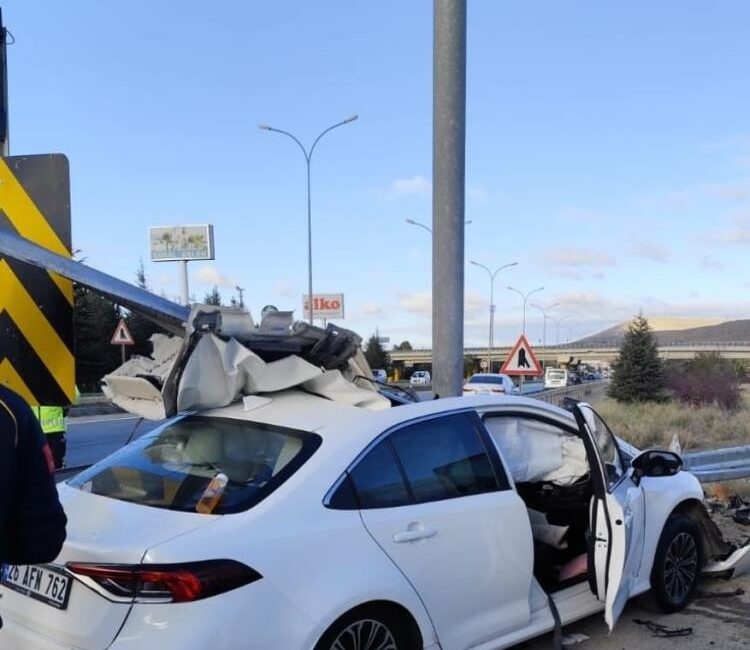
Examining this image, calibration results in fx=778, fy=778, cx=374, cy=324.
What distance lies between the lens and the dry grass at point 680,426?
16.3 m

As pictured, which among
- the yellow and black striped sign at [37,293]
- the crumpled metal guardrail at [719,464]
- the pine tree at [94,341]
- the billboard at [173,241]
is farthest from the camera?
the pine tree at [94,341]

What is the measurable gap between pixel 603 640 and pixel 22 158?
4020mm

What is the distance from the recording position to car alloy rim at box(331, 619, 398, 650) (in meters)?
3.12

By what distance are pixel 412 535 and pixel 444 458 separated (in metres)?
0.51

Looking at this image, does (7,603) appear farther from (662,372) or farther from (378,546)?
(662,372)

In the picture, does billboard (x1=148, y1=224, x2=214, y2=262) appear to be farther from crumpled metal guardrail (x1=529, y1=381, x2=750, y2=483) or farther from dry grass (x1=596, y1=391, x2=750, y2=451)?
crumpled metal guardrail (x1=529, y1=381, x2=750, y2=483)

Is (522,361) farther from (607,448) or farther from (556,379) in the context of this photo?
(556,379)

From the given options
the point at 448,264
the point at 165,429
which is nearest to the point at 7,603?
the point at 165,429

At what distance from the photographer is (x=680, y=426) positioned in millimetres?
19422

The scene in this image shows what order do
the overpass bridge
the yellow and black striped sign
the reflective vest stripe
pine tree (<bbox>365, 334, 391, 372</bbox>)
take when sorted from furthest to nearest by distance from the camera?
the overpass bridge
pine tree (<bbox>365, 334, 391, 372</bbox>)
the reflective vest stripe
the yellow and black striped sign

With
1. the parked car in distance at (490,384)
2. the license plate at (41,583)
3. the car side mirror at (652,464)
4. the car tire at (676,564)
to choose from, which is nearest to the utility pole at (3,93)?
the license plate at (41,583)

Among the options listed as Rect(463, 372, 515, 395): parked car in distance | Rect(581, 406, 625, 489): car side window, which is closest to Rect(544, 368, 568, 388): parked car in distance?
Rect(463, 372, 515, 395): parked car in distance

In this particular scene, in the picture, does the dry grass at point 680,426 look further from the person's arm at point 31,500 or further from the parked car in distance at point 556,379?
the parked car in distance at point 556,379

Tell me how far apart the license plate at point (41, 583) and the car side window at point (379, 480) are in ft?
3.97
